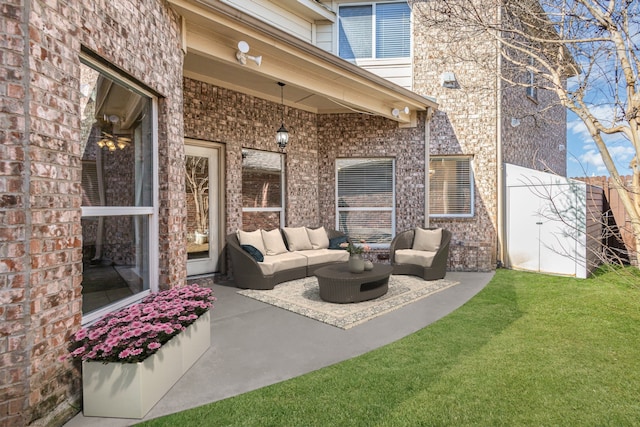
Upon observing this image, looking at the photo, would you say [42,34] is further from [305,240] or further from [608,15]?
[305,240]

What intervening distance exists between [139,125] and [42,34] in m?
1.34

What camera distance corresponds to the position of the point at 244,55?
14.8ft

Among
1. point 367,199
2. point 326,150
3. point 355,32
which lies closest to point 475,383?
point 367,199

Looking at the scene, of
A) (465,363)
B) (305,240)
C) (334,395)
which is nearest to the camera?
(334,395)

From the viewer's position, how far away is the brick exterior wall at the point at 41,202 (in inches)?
75.3

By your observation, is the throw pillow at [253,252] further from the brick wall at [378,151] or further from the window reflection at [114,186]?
the brick wall at [378,151]

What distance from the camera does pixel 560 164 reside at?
41.7 ft

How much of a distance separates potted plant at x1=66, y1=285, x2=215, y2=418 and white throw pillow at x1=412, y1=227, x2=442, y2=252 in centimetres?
533

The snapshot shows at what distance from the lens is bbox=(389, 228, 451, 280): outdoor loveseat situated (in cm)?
649

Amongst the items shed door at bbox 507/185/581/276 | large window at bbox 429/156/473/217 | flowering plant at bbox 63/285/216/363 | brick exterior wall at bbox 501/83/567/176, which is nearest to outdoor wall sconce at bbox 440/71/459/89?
brick exterior wall at bbox 501/83/567/176

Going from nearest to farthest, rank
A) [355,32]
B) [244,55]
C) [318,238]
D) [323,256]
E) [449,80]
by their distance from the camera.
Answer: [244,55] → [323,256] → [318,238] → [449,80] → [355,32]

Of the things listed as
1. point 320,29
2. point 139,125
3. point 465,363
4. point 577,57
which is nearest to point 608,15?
point 577,57

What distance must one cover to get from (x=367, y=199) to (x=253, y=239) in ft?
9.99

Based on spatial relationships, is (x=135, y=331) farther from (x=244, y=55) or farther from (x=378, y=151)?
(x=378, y=151)
